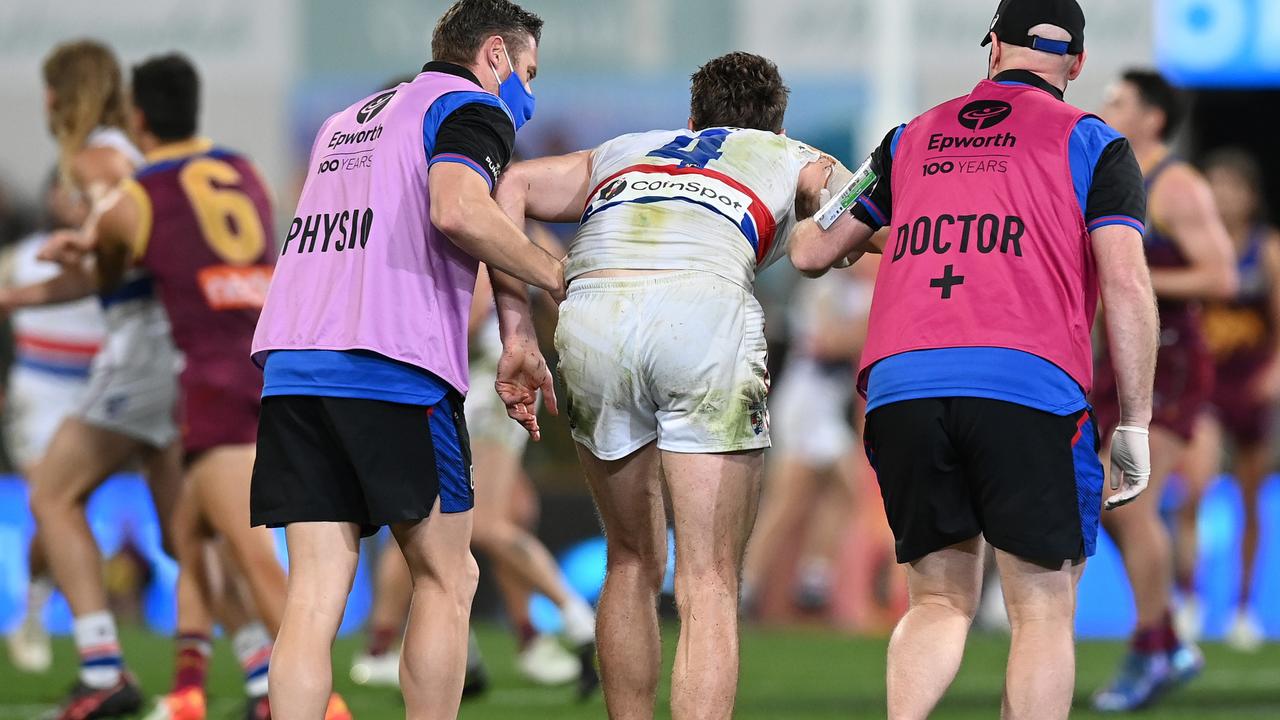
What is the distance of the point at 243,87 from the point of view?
16.2 m

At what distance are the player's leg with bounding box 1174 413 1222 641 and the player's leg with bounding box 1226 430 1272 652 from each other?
23 cm

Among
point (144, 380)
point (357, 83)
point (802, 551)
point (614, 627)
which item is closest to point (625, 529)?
point (614, 627)

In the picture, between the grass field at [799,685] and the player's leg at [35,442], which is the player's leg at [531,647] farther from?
the player's leg at [35,442]

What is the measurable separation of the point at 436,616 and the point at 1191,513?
255 inches

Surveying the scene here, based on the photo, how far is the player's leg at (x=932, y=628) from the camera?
462 centimetres

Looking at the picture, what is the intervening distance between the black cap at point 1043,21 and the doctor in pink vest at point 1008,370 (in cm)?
14

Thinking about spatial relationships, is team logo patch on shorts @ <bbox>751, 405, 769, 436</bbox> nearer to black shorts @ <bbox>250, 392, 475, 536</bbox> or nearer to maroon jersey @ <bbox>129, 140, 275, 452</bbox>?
black shorts @ <bbox>250, 392, 475, 536</bbox>

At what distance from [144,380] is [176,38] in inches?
389

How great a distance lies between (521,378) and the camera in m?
4.98

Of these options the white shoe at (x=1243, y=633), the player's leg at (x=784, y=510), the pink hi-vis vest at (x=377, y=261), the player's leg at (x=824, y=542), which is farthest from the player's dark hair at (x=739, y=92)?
the player's leg at (x=824, y=542)

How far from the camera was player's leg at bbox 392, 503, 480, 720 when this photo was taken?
480 cm

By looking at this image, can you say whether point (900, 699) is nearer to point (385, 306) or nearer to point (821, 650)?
point (385, 306)

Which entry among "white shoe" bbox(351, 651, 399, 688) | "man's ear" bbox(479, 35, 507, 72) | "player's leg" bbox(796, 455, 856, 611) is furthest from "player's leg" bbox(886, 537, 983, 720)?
"player's leg" bbox(796, 455, 856, 611)

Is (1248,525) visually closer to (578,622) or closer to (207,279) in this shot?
(578,622)
